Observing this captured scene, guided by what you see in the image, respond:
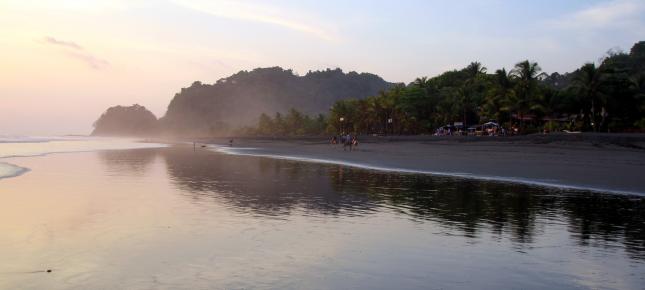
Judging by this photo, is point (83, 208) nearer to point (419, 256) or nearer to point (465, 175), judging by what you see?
point (419, 256)

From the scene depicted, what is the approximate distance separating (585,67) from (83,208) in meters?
64.0

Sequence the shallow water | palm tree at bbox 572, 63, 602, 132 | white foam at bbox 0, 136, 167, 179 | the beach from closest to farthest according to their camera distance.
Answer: the shallow water, the beach, white foam at bbox 0, 136, 167, 179, palm tree at bbox 572, 63, 602, 132

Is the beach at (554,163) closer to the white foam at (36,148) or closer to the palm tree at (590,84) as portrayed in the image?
the palm tree at (590,84)

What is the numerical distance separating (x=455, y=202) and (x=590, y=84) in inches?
2184

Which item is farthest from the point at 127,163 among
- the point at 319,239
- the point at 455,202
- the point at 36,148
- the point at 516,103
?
the point at 516,103

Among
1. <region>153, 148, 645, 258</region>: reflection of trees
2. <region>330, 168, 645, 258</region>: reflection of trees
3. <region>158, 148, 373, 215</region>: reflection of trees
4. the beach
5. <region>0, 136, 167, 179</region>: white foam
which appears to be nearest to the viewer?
<region>330, 168, 645, 258</region>: reflection of trees

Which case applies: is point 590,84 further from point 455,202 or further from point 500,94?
point 455,202

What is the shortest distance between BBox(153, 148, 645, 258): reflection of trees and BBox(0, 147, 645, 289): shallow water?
7cm

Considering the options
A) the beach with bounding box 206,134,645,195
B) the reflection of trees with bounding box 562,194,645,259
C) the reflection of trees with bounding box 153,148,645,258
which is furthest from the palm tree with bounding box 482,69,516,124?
the reflection of trees with bounding box 562,194,645,259

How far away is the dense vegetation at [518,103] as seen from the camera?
6525 cm

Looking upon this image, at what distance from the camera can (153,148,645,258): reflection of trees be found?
45.2 ft

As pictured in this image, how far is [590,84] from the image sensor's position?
65.5 metres

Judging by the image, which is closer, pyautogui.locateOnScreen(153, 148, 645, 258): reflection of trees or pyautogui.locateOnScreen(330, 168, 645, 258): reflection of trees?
pyautogui.locateOnScreen(330, 168, 645, 258): reflection of trees

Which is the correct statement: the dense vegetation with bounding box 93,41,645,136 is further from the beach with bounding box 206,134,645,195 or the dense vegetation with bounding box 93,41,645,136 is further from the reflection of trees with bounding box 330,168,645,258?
the reflection of trees with bounding box 330,168,645,258
